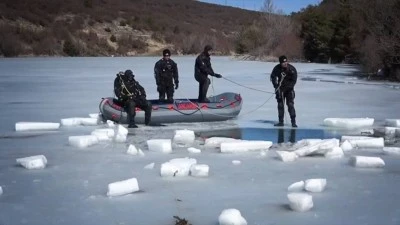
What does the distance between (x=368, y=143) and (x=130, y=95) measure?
4217 mm

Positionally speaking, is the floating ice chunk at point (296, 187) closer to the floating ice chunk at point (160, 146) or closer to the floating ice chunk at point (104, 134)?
the floating ice chunk at point (160, 146)

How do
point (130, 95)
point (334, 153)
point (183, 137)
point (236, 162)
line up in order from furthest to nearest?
point (130, 95)
point (183, 137)
point (334, 153)
point (236, 162)

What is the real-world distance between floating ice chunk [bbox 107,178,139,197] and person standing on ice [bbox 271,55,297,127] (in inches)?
206

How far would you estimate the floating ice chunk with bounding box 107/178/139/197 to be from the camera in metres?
5.87

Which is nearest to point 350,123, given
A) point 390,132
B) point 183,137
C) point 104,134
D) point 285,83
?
point 390,132

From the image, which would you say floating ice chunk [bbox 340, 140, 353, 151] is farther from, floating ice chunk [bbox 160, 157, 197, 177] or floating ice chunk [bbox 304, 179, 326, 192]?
floating ice chunk [bbox 160, 157, 197, 177]

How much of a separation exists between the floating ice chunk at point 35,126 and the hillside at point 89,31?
4544 centimetres

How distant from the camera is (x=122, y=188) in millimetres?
5906

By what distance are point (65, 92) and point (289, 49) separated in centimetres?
3347

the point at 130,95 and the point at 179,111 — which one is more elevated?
the point at 130,95

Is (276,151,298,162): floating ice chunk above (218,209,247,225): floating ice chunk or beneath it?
beneath

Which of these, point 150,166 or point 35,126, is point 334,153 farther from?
point 35,126

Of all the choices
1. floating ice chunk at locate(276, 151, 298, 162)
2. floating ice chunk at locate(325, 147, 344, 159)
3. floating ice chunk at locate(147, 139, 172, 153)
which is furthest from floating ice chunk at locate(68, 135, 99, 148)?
floating ice chunk at locate(325, 147, 344, 159)

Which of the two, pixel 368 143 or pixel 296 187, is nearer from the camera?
pixel 296 187
